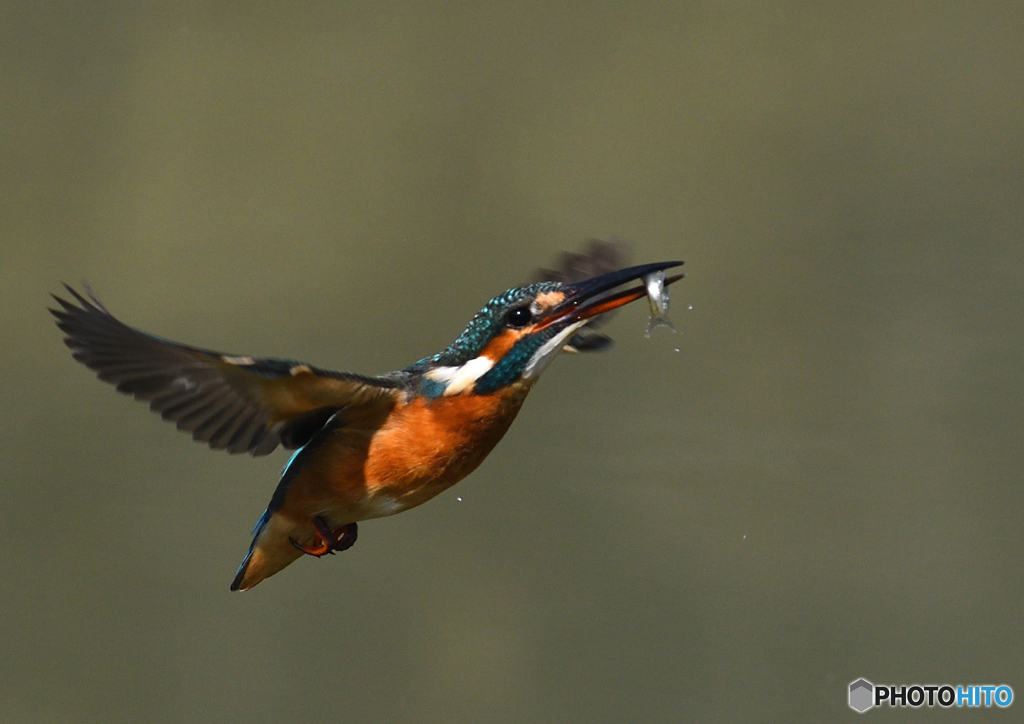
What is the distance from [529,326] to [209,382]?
1.29 ft

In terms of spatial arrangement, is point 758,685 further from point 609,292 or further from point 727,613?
point 609,292

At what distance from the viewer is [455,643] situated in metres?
2.93

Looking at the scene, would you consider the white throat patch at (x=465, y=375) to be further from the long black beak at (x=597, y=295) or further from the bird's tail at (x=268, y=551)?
the bird's tail at (x=268, y=551)

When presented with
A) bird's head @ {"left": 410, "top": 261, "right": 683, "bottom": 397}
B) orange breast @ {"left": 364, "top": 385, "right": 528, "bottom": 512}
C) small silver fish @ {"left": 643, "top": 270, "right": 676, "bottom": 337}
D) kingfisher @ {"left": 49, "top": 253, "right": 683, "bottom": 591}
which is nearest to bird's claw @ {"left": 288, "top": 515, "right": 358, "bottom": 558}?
kingfisher @ {"left": 49, "top": 253, "right": 683, "bottom": 591}

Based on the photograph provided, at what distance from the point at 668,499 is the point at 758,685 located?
0.48 metres

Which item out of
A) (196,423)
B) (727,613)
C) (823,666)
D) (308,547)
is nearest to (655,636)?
(727,613)

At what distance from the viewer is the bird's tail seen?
159 cm

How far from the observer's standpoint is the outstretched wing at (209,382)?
→ 135cm

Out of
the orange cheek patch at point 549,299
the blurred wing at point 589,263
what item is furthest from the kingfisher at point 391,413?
the blurred wing at point 589,263

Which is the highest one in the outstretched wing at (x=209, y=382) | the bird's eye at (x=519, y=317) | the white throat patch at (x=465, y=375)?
the bird's eye at (x=519, y=317)

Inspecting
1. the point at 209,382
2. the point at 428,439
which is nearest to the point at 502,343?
the point at 428,439

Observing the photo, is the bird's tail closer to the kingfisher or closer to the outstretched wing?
the kingfisher

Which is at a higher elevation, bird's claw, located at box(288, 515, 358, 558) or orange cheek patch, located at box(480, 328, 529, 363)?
orange cheek patch, located at box(480, 328, 529, 363)

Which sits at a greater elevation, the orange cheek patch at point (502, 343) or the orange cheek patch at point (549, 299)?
the orange cheek patch at point (549, 299)
